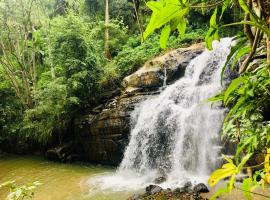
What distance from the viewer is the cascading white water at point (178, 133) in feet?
28.2

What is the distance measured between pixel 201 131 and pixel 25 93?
9052mm

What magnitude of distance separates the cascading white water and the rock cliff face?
15.7 inches

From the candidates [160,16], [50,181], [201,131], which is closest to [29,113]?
[50,181]

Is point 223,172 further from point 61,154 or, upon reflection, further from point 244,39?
point 61,154

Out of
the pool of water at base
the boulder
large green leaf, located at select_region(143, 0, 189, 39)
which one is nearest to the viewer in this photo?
large green leaf, located at select_region(143, 0, 189, 39)

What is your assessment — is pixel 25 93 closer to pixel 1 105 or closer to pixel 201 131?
pixel 1 105

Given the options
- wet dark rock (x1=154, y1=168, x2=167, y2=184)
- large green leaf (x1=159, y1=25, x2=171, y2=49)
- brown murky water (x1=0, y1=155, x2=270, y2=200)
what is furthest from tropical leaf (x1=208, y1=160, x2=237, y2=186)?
wet dark rock (x1=154, y1=168, x2=167, y2=184)

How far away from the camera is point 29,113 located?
12594 millimetres

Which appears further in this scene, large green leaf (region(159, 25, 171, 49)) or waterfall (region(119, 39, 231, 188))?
waterfall (region(119, 39, 231, 188))

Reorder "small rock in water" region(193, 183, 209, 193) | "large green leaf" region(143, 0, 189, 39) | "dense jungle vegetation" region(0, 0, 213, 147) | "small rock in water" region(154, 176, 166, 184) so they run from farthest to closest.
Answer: "dense jungle vegetation" region(0, 0, 213, 147) < "small rock in water" region(154, 176, 166, 184) < "small rock in water" region(193, 183, 209, 193) < "large green leaf" region(143, 0, 189, 39)

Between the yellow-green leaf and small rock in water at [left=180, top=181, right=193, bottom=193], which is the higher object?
the yellow-green leaf

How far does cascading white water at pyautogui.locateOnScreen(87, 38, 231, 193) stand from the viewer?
339 inches

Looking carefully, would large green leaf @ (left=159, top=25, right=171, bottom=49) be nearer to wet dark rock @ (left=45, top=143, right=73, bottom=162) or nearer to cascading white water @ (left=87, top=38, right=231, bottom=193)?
cascading white water @ (left=87, top=38, right=231, bottom=193)

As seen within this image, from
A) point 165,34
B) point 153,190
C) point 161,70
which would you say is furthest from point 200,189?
point 165,34
